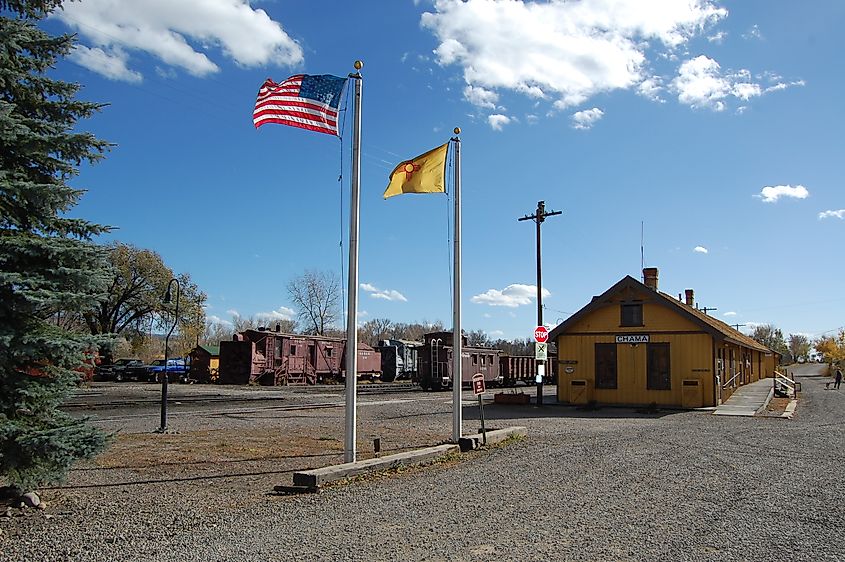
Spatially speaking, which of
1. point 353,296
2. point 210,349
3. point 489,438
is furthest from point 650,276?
point 210,349

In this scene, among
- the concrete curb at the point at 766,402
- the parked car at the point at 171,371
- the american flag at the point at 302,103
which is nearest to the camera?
the american flag at the point at 302,103

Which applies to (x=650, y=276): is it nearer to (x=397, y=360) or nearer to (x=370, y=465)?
(x=370, y=465)

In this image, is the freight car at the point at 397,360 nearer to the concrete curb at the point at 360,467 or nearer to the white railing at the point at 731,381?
the white railing at the point at 731,381

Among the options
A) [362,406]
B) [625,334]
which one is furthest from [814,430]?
[362,406]

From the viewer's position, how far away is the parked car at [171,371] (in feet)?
159

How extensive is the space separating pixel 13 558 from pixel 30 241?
308 centimetres

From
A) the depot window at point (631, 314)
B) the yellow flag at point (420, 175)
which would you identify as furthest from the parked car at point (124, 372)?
the yellow flag at point (420, 175)

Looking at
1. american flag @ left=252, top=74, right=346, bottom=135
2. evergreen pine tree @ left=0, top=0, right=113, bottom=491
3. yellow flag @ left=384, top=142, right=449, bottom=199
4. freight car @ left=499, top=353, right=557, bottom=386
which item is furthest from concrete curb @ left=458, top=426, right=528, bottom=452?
freight car @ left=499, top=353, right=557, bottom=386

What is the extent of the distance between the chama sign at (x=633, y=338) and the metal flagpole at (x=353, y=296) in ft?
53.0

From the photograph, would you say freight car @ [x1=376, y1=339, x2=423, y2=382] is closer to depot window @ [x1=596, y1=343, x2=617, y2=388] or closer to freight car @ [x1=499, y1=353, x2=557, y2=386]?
freight car @ [x1=499, y1=353, x2=557, y2=386]

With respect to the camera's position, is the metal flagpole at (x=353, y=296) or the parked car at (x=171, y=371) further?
the parked car at (x=171, y=371)

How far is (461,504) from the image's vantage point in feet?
26.9

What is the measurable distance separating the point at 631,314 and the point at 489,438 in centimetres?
1264

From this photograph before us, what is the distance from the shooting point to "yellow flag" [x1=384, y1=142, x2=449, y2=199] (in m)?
12.4
